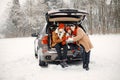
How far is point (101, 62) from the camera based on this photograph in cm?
911

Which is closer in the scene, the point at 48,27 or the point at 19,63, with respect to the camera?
the point at 48,27

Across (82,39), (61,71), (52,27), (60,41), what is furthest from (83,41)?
(52,27)

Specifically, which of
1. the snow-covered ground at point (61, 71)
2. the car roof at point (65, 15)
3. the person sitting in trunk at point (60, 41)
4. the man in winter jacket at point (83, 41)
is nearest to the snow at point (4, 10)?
the snow-covered ground at point (61, 71)

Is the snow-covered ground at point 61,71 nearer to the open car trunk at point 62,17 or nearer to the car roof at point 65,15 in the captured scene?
the open car trunk at point 62,17

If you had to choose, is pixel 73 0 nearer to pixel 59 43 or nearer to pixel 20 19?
pixel 20 19

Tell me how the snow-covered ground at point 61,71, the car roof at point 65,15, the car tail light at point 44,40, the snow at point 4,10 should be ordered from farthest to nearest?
the snow at point 4,10
the car tail light at point 44,40
the car roof at point 65,15
the snow-covered ground at point 61,71

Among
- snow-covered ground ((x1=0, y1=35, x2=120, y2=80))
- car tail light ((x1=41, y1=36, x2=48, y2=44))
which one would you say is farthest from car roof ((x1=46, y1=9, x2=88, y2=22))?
snow-covered ground ((x1=0, y1=35, x2=120, y2=80))

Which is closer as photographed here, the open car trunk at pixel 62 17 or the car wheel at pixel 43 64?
the open car trunk at pixel 62 17

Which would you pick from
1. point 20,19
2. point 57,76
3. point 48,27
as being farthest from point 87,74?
point 20,19

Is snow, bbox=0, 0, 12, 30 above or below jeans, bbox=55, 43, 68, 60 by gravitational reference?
below

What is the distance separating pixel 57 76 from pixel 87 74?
0.68 m

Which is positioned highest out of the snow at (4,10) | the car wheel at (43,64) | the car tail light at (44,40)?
the car tail light at (44,40)

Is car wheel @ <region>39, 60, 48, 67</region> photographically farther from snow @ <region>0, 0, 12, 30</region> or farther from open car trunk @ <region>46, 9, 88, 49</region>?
snow @ <region>0, 0, 12, 30</region>

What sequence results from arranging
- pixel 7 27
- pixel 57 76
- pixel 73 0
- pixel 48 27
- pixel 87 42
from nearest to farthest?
pixel 57 76 < pixel 87 42 < pixel 48 27 < pixel 73 0 < pixel 7 27
